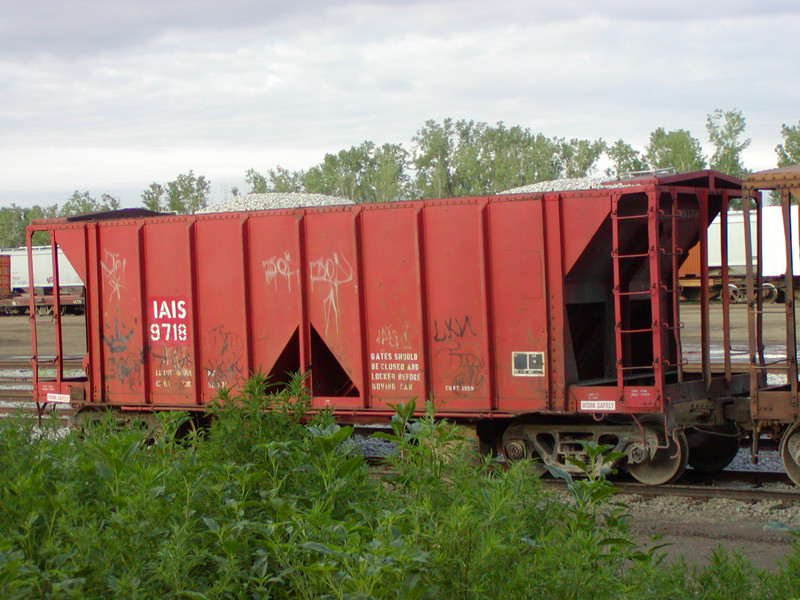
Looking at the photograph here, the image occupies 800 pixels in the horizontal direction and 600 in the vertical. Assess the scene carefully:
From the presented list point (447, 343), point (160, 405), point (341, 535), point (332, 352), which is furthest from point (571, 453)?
point (341, 535)

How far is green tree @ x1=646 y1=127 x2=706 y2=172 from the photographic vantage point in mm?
70938

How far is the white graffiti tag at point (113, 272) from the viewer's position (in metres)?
10.7

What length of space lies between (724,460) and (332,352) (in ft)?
16.0

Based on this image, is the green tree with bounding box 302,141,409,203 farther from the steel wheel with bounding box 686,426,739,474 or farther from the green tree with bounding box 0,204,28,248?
the steel wheel with bounding box 686,426,739,474

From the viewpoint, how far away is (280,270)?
32.3 feet

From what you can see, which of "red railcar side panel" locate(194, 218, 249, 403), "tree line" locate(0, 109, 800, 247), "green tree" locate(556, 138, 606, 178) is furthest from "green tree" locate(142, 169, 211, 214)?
"red railcar side panel" locate(194, 218, 249, 403)

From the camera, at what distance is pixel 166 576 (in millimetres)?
2877

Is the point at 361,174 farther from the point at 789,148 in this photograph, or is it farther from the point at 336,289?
the point at 336,289

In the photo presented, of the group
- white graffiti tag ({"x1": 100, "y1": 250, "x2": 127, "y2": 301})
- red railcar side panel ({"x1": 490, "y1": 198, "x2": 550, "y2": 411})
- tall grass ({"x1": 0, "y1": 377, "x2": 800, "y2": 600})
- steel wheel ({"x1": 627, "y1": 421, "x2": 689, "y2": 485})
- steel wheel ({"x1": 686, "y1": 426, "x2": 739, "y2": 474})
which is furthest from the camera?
white graffiti tag ({"x1": 100, "y1": 250, "x2": 127, "y2": 301})

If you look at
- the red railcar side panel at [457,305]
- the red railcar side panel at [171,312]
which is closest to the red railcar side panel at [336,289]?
the red railcar side panel at [457,305]

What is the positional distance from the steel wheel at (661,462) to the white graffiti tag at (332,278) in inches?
145

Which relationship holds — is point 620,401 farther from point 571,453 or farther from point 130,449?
point 130,449

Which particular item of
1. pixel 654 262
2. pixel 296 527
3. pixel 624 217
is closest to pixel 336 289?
pixel 624 217

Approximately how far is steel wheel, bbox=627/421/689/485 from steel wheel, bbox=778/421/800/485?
970 mm
